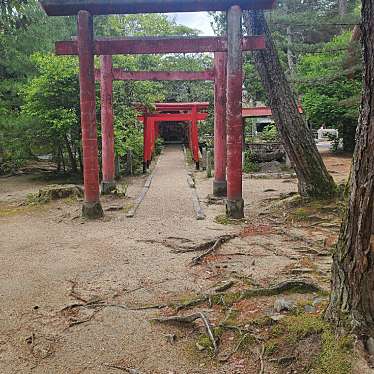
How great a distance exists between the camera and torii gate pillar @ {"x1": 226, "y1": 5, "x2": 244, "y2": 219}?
8953 millimetres

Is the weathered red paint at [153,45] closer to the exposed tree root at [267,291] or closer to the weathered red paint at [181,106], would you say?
the exposed tree root at [267,291]

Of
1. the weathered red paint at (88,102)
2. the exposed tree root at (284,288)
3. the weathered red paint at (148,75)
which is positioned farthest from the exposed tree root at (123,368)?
the weathered red paint at (148,75)

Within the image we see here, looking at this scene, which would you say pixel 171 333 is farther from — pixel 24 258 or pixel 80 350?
pixel 24 258

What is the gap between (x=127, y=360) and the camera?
3.77 metres

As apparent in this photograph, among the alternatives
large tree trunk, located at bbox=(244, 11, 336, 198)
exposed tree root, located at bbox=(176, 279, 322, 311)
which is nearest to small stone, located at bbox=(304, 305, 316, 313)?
exposed tree root, located at bbox=(176, 279, 322, 311)

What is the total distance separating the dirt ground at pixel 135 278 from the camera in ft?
12.6

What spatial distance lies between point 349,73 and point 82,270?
1063 centimetres

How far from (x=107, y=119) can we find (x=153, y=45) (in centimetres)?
444

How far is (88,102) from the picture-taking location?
9.54 metres

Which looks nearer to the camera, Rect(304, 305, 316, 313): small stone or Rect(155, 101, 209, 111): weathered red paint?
Rect(304, 305, 316, 313): small stone

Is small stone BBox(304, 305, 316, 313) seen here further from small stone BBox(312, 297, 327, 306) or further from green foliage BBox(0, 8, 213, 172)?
→ green foliage BBox(0, 8, 213, 172)

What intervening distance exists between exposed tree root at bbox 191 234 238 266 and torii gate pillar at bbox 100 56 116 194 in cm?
673

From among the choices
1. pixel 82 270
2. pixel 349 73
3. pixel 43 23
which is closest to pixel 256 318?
pixel 82 270

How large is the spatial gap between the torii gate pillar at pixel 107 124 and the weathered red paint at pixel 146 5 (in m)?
4.75
